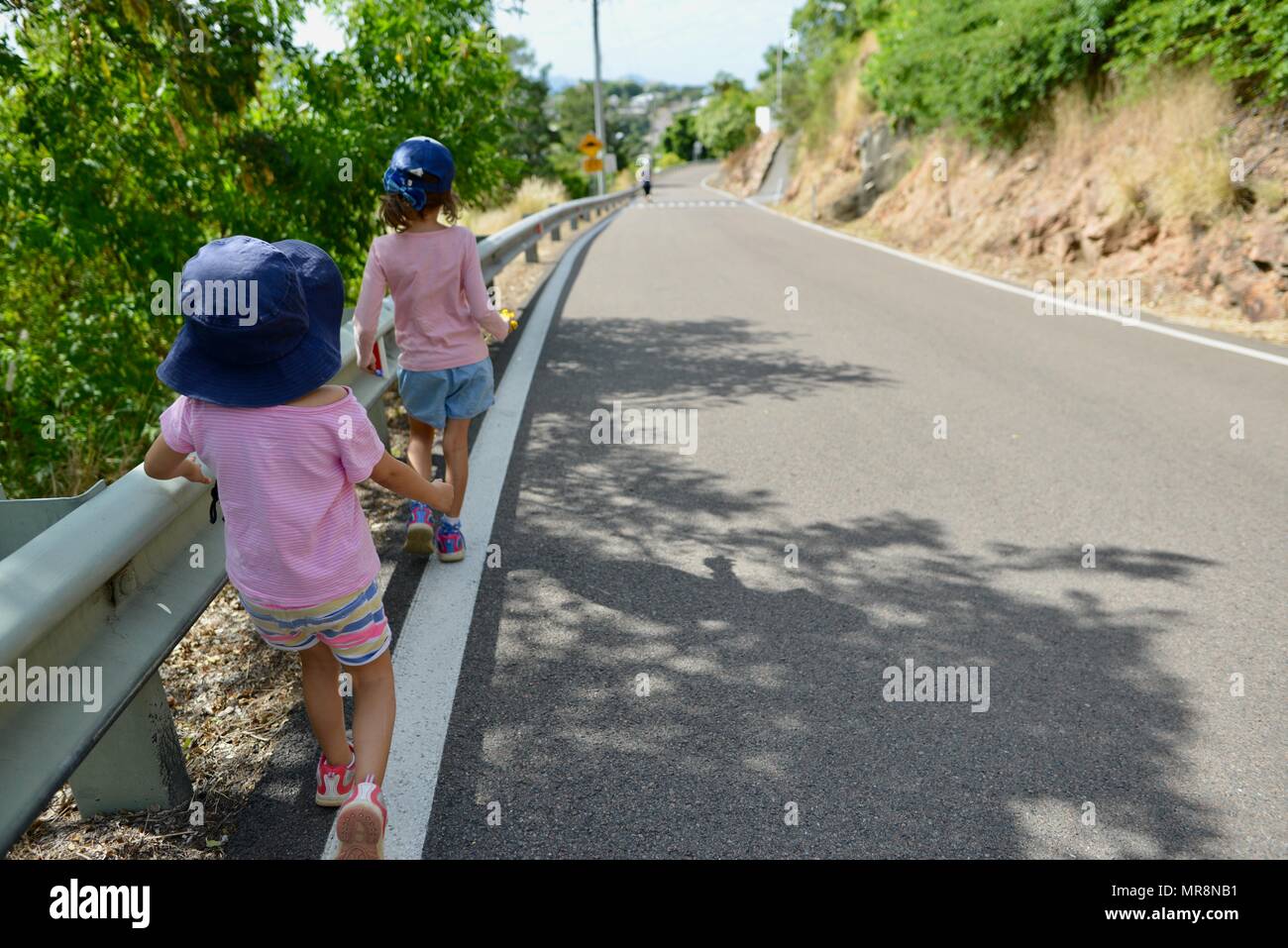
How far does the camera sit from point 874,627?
352cm

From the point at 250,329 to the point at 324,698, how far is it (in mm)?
1047

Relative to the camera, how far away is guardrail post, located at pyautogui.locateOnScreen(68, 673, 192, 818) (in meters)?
2.52

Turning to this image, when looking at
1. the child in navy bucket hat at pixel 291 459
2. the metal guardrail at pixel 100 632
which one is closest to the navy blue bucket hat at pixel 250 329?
the child in navy bucket hat at pixel 291 459

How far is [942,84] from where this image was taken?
18.0m

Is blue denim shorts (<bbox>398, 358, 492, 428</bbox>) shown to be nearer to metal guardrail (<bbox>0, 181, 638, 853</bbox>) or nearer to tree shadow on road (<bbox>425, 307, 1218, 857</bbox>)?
tree shadow on road (<bbox>425, 307, 1218, 857</bbox>)

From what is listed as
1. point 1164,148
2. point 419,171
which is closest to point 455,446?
point 419,171

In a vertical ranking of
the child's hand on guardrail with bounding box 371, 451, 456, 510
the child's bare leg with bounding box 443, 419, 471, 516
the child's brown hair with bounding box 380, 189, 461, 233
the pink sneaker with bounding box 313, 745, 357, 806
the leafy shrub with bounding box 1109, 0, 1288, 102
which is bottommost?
the pink sneaker with bounding box 313, 745, 357, 806

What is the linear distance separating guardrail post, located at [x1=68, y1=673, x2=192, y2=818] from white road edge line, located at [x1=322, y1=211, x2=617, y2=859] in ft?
1.54

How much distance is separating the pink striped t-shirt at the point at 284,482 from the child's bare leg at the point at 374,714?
0.99 ft

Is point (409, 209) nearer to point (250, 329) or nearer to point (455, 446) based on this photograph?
point (455, 446)

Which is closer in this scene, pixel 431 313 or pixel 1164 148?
pixel 431 313

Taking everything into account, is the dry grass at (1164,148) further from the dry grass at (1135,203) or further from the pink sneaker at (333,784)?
the pink sneaker at (333,784)

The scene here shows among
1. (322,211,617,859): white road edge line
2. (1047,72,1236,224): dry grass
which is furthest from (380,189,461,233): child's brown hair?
(1047,72,1236,224): dry grass
